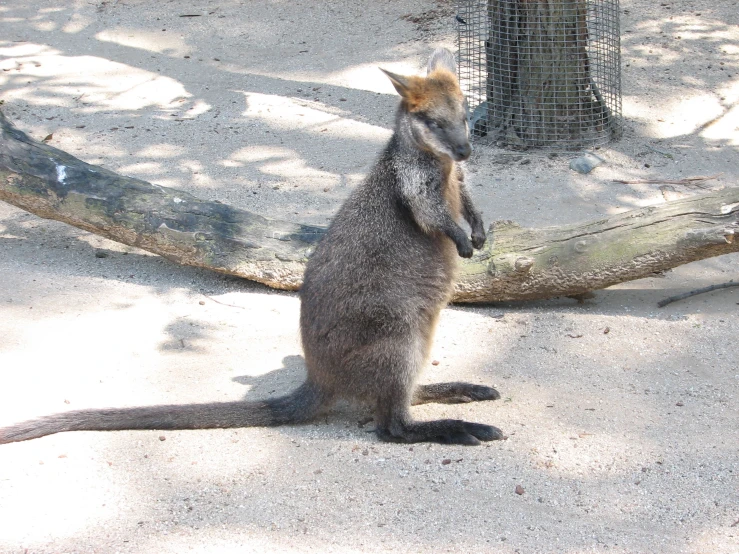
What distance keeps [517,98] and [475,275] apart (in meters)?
2.96

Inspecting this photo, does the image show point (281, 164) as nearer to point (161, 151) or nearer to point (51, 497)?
point (161, 151)

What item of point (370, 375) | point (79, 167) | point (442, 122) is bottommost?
point (370, 375)

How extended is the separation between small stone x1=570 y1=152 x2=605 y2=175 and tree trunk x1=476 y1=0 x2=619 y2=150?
0.32m

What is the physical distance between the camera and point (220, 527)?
135 inches

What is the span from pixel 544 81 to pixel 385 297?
14.1ft

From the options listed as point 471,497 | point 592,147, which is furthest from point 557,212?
point 471,497

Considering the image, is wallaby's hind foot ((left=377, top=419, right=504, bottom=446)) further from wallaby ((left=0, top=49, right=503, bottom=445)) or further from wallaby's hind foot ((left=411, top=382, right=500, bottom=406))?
wallaby's hind foot ((left=411, top=382, right=500, bottom=406))

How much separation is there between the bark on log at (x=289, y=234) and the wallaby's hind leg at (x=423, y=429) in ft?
4.88

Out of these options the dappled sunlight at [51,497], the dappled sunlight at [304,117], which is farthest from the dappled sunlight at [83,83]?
the dappled sunlight at [51,497]

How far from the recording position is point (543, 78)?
25.2 ft

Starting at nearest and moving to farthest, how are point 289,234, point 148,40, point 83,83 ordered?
point 289,234, point 83,83, point 148,40

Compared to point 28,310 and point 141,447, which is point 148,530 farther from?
point 28,310

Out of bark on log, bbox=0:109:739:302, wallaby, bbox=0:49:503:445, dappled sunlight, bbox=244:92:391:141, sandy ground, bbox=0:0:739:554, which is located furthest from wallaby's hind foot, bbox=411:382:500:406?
dappled sunlight, bbox=244:92:391:141

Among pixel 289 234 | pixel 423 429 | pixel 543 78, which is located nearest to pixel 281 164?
pixel 289 234
